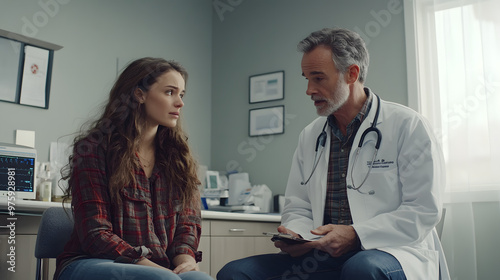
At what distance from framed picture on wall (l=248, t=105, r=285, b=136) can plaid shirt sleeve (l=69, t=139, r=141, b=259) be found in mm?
2314

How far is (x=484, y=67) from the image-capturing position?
9.77 feet

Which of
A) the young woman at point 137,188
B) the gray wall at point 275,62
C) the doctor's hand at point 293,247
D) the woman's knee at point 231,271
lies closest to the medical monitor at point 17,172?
the young woman at point 137,188

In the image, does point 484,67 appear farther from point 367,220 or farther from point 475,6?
point 367,220

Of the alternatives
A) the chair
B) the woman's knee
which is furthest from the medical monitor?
the woman's knee

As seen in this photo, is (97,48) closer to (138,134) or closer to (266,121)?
(266,121)

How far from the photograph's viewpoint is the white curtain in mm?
2924

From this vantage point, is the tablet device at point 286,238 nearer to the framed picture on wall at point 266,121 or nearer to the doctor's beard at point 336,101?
the doctor's beard at point 336,101

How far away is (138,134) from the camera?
67.6 inches

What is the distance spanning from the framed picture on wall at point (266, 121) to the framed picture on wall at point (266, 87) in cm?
8

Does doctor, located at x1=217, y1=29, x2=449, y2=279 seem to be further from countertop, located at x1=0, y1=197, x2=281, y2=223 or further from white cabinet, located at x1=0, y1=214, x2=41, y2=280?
white cabinet, located at x1=0, y1=214, x2=41, y2=280

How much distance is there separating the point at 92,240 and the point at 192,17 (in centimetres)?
296

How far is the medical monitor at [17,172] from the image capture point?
90.7 inches

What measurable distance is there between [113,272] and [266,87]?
277cm

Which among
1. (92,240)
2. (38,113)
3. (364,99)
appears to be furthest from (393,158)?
(38,113)
